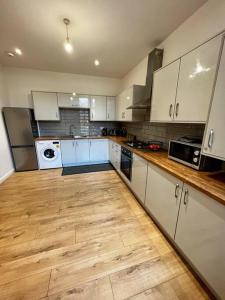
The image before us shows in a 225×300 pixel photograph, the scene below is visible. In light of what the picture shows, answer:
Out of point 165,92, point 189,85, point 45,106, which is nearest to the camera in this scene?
point 189,85

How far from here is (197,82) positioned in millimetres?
1356

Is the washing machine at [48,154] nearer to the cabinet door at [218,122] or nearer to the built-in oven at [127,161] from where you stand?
the built-in oven at [127,161]

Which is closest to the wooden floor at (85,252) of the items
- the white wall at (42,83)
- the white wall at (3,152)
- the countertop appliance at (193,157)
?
the white wall at (3,152)

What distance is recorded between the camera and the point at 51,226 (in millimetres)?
1792

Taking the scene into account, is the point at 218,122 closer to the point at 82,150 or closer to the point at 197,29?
the point at 197,29

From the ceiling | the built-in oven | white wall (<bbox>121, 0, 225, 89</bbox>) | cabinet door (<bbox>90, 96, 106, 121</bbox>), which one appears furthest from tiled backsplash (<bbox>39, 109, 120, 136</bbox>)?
white wall (<bbox>121, 0, 225, 89</bbox>)

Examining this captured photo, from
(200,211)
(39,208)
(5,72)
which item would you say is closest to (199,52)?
(200,211)

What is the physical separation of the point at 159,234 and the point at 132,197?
84 cm

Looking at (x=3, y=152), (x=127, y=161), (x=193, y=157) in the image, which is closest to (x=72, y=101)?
(x=3, y=152)

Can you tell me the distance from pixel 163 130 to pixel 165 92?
813 mm

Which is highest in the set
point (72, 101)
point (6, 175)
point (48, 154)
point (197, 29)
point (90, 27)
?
point (90, 27)

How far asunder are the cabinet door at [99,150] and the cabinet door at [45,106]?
130 centimetres

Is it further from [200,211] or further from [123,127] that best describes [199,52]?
[123,127]

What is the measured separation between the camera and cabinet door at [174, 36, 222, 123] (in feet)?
3.94
